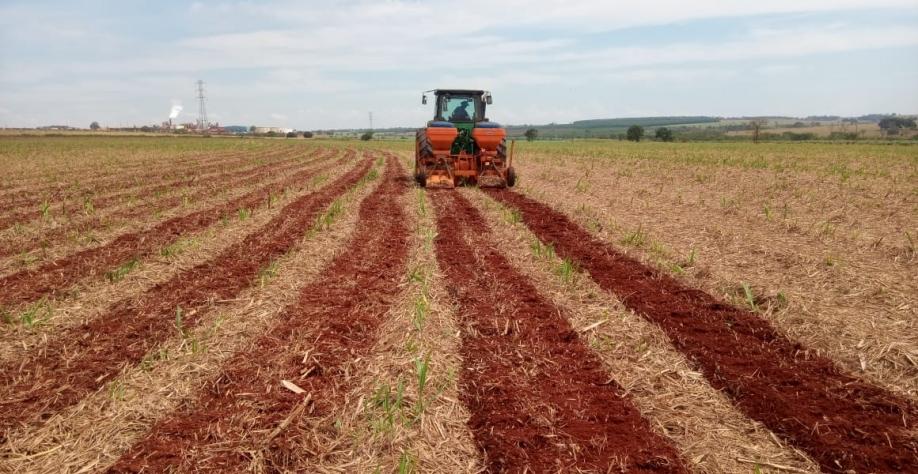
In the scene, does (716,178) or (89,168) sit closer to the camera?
(716,178)

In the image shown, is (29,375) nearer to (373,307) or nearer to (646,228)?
(373,307)

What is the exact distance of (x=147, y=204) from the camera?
463 inches

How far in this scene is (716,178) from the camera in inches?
658

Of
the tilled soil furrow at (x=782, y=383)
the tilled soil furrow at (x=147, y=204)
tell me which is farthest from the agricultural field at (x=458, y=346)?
the tilled soil furrow at (x=147, y=204)

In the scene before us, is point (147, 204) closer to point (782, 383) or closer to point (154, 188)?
point (154, 188)

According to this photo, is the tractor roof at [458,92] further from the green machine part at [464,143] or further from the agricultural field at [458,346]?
the agricultural field at [458,346]

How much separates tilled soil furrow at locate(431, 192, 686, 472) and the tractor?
27.7 feet

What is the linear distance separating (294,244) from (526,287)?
3.75 meters

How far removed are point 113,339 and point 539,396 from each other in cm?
357

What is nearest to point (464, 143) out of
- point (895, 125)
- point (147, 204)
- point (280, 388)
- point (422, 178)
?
point (422, 178)

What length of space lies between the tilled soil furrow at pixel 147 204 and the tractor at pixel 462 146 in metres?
5.60

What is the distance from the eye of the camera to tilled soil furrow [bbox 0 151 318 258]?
317 inches

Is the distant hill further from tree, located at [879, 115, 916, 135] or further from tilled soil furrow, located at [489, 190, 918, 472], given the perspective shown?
tilled soil furrow, located at [489, 190, 918, 472]

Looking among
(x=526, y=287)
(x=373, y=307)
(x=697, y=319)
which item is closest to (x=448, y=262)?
(x=526, y=287)
